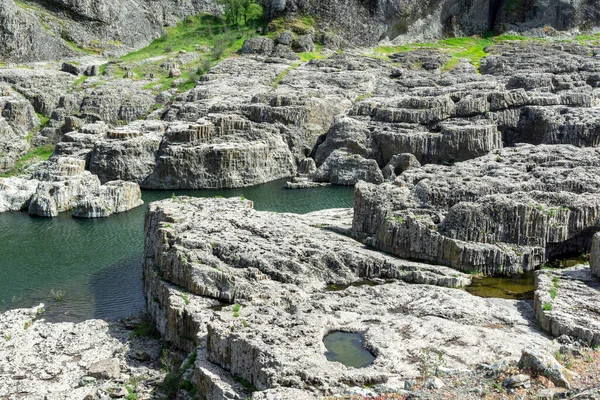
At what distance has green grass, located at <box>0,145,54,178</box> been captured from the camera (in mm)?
70994

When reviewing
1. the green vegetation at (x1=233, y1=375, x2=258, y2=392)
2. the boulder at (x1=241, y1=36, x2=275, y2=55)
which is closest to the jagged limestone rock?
the green vegetation at (x1=233, y1=375, x2=258, y2=392)

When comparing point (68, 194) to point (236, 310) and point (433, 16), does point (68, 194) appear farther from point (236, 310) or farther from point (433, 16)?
point (433, 16)

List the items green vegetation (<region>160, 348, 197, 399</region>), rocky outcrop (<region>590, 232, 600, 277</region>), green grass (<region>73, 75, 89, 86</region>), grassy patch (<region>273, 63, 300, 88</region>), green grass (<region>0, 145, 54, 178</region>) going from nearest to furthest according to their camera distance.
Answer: green vegetation (<region>160, 348, 197, 399</region>)
rocky outcrop (<region>590, 232, 600, 277</region>)
green grass (<region>0, 145, 54, 178</region>)
grassy patch (<region>273, 63, 300, 88</region>)
green grass (<region>73, 75, 89, 86</region>)

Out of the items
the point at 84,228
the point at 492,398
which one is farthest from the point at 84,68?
the point at 492,398

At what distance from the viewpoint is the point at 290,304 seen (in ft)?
94.4

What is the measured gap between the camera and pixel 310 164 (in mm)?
70938

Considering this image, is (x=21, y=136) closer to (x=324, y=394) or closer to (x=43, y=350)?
(x=43, y=350)

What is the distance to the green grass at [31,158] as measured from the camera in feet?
233

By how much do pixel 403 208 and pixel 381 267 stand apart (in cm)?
659

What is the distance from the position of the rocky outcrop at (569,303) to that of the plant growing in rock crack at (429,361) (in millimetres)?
5676

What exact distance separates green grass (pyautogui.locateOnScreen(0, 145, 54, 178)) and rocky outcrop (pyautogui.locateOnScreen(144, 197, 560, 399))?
123ft

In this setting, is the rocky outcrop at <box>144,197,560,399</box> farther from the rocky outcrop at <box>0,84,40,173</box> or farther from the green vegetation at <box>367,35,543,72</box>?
the green vegetation at <box>367,35,543,72</box>

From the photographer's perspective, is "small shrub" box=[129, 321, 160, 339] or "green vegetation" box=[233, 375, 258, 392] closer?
"green vegetation" box=[233, 375, 258, 392]

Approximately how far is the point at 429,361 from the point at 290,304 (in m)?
8.53
